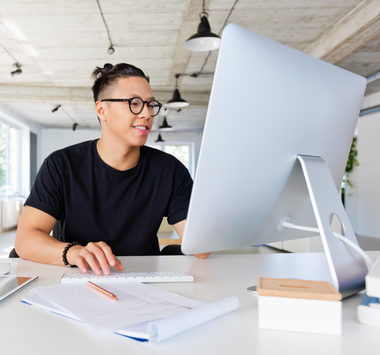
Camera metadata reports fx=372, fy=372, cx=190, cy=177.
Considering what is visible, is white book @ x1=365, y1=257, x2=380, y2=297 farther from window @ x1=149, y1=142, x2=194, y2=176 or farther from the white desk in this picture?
window @ x1=149, y1=142, x2=194, y2=176

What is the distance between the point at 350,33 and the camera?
4.67 meters

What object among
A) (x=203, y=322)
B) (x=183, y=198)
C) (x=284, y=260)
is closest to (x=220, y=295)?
(x=203, y=322)

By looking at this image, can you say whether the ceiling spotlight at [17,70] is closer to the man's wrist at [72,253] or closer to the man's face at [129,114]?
the man's face at [129,114]

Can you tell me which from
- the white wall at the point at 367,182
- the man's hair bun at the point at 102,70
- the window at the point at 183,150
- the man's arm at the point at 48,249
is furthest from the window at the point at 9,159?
the man's arm at the point at 48,249

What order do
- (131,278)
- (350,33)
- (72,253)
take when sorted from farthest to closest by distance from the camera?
(350,33)
(72,253)
(131,278)

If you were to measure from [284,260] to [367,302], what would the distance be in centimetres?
55

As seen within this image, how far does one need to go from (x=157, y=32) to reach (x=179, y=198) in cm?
418

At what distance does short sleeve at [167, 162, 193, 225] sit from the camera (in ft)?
4.97

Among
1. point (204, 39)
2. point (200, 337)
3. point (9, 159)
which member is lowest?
point (200, 337)

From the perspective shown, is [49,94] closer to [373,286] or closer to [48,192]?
[48,192]

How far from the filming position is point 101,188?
1.47 metres

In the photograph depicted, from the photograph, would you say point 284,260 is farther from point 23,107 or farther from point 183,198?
point 23,107

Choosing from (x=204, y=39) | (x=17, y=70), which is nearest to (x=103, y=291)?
(x=204, y=39)

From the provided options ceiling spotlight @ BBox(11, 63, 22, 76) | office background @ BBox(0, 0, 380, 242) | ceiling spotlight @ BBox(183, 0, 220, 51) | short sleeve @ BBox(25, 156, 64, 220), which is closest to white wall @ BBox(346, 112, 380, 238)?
office background @ BBox(0, 0, 380, 242)
